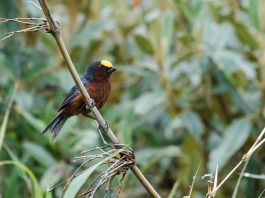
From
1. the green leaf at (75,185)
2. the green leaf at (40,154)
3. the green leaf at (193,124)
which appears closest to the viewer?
the green leaf at (75,185)

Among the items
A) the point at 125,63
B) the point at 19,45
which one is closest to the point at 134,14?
the point at 125,63

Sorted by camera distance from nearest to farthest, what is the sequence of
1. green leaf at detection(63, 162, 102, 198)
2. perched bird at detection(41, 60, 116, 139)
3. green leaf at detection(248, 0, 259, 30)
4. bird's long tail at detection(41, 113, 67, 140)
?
green leaf at detection(63, 162, 102, 198) → perched bird at detection(41, 60, 116, 139) → bird's long tail at detection(41, 113, 67, 140) → green leaf at detection(248, 0, 259, 30)

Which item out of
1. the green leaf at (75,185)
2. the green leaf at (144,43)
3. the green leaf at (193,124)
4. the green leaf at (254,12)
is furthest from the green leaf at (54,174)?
the green leaf at (75,185)

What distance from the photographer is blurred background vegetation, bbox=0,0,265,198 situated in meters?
4.52

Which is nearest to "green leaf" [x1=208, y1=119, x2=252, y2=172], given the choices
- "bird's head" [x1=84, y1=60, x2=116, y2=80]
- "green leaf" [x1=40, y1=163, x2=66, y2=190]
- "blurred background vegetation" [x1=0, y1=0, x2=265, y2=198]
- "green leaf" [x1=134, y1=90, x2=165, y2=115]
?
"blurred background vegetation" [x1=0, y1=0, x2=265, y2=198]

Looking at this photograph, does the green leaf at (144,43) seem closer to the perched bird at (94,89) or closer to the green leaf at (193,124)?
the green leaf at (193,124)

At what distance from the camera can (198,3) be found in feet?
13.9

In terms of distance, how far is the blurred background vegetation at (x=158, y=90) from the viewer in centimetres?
452

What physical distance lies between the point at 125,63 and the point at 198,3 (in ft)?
4.80

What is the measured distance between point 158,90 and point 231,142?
65cm

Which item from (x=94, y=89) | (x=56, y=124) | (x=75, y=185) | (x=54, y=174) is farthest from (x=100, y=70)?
(x=54, y=174)

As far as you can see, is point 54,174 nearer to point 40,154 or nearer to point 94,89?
point 40,154

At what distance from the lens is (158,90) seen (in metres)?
4.73

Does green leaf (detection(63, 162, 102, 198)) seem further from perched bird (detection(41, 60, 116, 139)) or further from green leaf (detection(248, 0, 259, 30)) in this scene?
green leaf (detection(248, 0, 259, 30))
